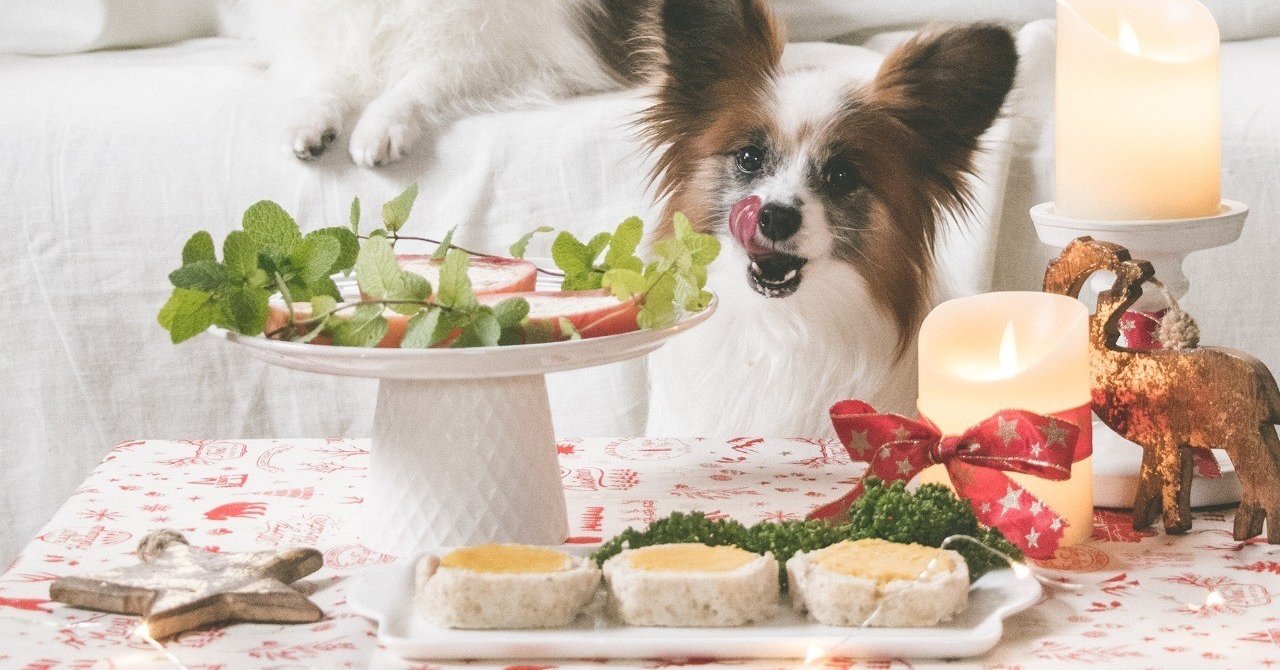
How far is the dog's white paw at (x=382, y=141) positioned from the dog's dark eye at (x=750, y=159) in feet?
1.89

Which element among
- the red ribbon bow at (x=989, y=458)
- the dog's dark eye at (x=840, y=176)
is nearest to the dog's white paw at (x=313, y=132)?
the dog's dark eye at (x=840, y=176)

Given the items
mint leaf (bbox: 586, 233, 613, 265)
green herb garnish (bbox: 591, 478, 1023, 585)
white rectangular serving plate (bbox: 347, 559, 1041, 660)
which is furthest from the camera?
mint leaf (bbox: 586, 233, 613, 265)

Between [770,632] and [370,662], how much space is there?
0.23 m

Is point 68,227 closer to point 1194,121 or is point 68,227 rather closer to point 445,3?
point 445,3

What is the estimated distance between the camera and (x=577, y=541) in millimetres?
980

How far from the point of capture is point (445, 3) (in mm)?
2150

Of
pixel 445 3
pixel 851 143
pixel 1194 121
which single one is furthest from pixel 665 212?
pixel 1194 121

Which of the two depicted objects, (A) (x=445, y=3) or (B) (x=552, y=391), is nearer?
(B) (x=552, y=391)

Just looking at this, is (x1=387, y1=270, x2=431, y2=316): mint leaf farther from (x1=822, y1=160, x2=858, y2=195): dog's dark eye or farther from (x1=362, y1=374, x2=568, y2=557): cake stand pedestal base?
(x1=822, y1=160, x2=858, y2=195): dog's dark eye

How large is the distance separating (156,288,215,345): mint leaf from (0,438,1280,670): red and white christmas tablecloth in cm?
16

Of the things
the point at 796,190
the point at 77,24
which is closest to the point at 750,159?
the point at 796,190

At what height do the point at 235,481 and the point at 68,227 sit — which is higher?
the point at 68,227

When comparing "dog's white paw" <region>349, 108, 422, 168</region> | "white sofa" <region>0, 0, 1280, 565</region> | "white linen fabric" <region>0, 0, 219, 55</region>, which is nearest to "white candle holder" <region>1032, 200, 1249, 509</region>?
"white sofa" <region>0, 0, 1280, 565</region>

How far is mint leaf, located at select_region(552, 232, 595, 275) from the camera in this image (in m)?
1.04
